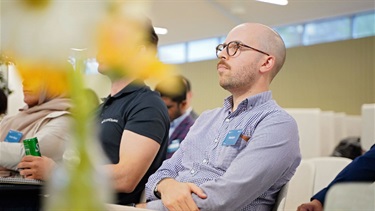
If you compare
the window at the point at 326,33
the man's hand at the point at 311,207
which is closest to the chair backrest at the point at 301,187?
the man's hand at the point at 311,207

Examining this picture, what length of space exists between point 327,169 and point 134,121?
843 millimetres

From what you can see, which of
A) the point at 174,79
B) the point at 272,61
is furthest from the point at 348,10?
the point at 174,79

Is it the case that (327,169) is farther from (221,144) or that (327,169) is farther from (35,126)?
(35,126)

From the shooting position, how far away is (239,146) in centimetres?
151

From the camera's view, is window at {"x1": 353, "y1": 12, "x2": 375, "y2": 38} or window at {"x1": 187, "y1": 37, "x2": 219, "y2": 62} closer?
window at {"x1": 187, "y1": 37, "x2": 219, "y2": 62}

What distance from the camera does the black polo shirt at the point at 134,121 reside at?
163 cm

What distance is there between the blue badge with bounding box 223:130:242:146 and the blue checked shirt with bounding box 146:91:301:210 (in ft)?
0.06

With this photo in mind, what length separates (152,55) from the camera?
229 millimetres

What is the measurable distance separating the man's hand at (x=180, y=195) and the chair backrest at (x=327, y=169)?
72cm

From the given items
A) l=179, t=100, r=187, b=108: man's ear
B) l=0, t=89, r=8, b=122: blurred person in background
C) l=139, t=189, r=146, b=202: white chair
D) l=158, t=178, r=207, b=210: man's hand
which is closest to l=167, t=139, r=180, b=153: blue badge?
l=179, t=100, r=187, b=108: man's ear

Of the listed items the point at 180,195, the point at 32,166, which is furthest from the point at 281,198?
the point at 32,166

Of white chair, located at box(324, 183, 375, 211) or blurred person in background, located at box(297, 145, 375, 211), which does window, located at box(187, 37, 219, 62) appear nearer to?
blurred person in background, located at box(297, 145, 375, 211)

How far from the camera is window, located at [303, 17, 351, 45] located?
302 inches

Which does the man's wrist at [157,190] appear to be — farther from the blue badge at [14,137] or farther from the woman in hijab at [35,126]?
the blue badge at [14,137]
